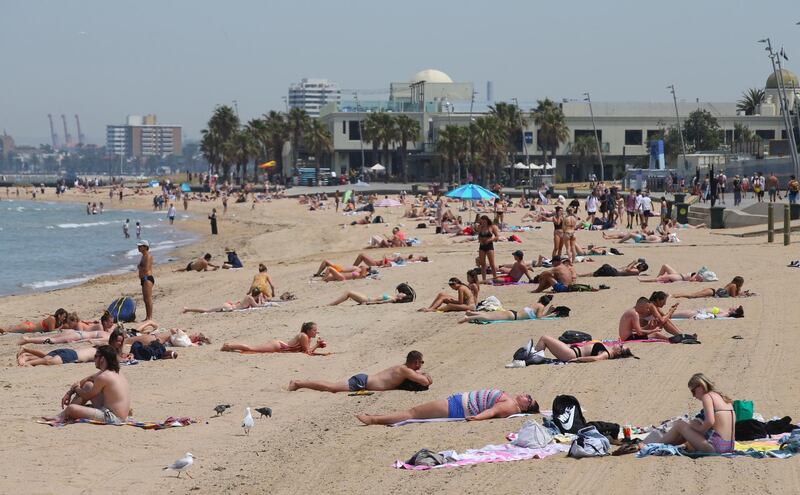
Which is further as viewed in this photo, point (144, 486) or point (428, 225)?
point (428, 225)

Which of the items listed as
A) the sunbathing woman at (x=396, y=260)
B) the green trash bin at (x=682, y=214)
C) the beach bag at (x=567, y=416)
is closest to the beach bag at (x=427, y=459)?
the beach bag at (x=567, y=416)

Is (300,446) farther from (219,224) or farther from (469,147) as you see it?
(469,147)

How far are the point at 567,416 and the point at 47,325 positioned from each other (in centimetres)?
1077

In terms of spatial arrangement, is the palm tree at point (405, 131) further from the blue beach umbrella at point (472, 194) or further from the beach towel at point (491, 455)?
the beach towel at point (491, 455)

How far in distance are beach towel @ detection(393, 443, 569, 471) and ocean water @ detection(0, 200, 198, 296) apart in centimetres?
2194

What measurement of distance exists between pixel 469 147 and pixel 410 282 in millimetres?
56369

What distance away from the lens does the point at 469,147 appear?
76750 mm

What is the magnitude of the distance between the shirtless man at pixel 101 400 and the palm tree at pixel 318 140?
254 feet

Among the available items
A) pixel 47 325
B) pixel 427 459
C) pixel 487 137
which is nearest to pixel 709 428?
pixel 427 459

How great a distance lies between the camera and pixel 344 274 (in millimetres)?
22172

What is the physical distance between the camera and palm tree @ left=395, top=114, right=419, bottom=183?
84.2 metres

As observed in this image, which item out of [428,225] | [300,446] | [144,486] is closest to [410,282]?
[300,446]

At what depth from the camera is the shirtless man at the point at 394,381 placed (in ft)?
37.1

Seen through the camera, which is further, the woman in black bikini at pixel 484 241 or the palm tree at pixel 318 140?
the palm tree at pixel 318 140
